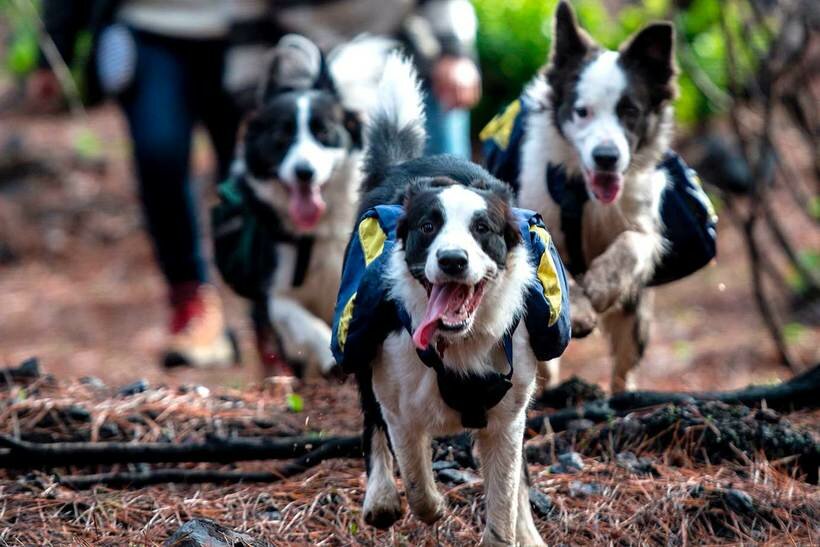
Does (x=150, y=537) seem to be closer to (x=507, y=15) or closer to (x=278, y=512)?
(x=278, y=512)

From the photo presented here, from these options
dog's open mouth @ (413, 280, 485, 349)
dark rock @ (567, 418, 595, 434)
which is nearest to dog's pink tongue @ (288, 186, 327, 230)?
dark rock @ (567, 418, 595, 434)

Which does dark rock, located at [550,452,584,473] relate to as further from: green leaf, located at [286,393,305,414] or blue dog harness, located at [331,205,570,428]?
green leaf, located at [286,393,305,414]

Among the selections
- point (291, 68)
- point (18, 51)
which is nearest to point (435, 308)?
point (291, 68)

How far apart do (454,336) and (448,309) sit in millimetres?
74

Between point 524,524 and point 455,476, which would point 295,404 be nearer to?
point 455,476

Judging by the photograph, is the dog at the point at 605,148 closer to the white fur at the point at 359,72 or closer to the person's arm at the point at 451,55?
the white fur at the point at 359,72

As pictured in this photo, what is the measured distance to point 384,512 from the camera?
359 centimetres

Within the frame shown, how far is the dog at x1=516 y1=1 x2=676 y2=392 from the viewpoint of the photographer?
14.9 feet

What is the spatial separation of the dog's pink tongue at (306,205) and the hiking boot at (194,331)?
1735 millimetres

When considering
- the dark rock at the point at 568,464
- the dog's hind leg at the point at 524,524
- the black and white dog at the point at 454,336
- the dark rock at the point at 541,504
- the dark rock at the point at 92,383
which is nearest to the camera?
the black and white dog at the point at 454,336

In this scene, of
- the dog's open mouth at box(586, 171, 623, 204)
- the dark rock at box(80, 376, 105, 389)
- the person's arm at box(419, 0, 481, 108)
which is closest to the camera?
the dog's open mouth at box(586, 171, 623, 204)

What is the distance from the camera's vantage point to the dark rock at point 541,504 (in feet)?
12.6

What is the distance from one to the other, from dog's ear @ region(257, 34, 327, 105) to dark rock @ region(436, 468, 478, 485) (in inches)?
96.4

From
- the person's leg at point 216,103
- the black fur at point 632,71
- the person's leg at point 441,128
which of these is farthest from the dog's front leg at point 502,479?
the person's leg at point 216,103
